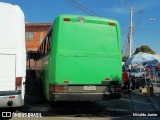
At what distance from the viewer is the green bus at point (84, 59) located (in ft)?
37.2

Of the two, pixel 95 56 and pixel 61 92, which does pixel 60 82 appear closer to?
pixel 61 92

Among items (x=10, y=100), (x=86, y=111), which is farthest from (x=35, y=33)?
(x=10, y=100)

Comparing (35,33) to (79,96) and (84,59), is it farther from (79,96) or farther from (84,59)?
(79,96)

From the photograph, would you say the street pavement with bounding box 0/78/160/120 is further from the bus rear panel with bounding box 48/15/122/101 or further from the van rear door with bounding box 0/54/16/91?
the van rear door with bounding box 0/54/16/91

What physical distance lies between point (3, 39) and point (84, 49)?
319 cm

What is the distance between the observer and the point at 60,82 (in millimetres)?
11273

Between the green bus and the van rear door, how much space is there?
2.04 m

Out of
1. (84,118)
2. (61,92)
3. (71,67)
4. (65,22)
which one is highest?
→ (65,22)

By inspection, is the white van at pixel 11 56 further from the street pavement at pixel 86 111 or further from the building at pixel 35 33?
the building at pixel 35 33

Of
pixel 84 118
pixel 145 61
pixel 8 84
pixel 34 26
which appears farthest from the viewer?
pixel 34 26

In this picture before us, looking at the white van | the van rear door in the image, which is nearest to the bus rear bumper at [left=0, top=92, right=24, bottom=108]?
the white van

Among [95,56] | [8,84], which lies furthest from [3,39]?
[95,56]

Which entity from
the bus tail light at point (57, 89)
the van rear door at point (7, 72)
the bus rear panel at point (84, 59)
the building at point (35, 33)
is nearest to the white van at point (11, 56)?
the van rear door at point (7, 72)

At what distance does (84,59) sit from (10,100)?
3297 mm
